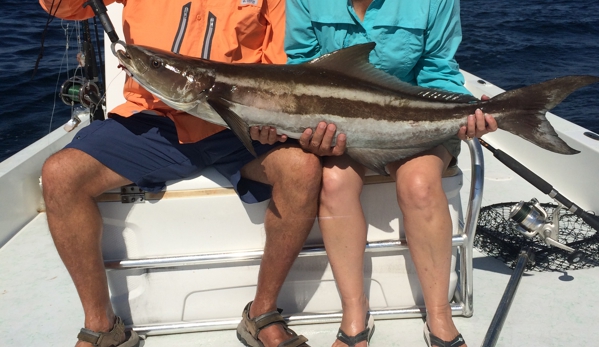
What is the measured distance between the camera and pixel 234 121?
2268 millimetres

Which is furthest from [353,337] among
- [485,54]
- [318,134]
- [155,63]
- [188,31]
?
[485,54]

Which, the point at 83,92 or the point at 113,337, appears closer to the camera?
the point at 113,337

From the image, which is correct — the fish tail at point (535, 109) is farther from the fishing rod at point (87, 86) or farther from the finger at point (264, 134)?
the fishing rod at point (87, 86)

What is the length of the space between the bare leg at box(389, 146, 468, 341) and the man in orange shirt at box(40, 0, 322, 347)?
409 mm

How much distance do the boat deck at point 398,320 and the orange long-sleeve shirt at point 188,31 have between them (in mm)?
1120

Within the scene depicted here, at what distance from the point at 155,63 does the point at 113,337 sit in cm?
127

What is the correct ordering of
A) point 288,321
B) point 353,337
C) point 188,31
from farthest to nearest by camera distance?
point 288,321
point 188,31
point 353,337

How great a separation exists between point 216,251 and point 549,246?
6.38 feet

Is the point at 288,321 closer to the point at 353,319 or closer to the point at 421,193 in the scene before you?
the point at 353,319

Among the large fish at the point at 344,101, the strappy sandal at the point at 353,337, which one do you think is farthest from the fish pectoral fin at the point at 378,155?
the strappy sandal at the point at 353,337

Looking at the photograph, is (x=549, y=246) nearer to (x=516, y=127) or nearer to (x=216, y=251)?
(x=516, y=127)

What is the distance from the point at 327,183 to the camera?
2510 mm

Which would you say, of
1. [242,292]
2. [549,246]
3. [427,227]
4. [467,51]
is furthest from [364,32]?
[467,51]

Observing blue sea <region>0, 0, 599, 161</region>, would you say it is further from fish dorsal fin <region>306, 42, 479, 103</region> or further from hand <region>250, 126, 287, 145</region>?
fish dorsal fin <region>306, 42, 479, 103</region>
